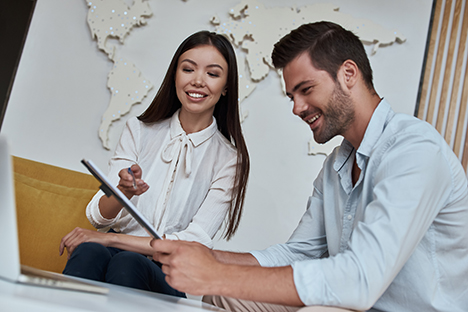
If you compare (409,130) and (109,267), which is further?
(109,267)

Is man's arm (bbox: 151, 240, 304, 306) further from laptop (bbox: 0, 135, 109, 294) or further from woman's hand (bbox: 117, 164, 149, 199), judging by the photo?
woman's hand (bbox: 117, 164, 149, 199)

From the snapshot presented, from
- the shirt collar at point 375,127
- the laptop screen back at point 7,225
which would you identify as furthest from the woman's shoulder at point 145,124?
the laptop screen back at point 7,225

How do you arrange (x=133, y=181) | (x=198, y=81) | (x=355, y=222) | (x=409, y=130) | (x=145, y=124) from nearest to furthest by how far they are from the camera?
(x=409, y=130), (x=355, y=222), (x=133, y=181), (x=198, y=81), (x=145, y=124)

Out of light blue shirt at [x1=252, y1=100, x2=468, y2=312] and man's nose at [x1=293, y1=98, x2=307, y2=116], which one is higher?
man's nose at [x1=293, y1=98, x2=307, y2=116]

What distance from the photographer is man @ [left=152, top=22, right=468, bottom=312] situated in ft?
2.95

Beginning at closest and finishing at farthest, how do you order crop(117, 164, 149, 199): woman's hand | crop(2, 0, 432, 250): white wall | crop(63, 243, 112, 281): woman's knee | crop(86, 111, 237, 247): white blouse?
1. crop(63, 243, 112, 281): woman's knee
2. crop(117, 164, 149, 199): woman's hand
3. crop(86, 111, 237, 247): white blouse
4. crop(2, 0, 432, 250): white wall

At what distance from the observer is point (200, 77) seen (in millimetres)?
1789

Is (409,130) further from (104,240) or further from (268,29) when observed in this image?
(268,29)

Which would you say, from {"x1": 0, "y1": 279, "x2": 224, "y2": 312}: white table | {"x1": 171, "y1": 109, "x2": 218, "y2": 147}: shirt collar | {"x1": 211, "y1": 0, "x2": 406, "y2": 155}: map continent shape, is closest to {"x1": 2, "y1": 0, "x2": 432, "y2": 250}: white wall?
{"x1": 211, "y1": 0, "x2": 406, "y2": 155}: map continent shape

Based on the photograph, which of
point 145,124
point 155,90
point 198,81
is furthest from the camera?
point 155,90

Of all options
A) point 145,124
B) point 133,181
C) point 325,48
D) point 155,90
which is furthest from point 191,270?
point 155,90

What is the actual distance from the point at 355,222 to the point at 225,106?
944mm

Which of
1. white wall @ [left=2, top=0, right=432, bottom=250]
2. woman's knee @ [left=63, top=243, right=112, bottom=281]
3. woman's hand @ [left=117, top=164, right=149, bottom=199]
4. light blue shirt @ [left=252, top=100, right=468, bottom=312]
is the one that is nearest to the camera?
light blue shirt @ [left=252, top=100, right=468, bottom=312]

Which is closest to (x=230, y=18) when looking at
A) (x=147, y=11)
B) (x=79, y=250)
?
(x=147, y=11)
